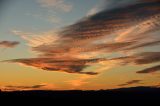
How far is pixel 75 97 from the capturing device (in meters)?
51.7

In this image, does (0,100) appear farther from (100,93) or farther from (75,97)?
(100,93)

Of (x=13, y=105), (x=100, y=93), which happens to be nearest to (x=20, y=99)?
(x=13, y=105)

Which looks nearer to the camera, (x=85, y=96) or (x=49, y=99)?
(x=49, y=99)

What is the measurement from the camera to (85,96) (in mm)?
52719

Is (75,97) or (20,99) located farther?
(75,97)

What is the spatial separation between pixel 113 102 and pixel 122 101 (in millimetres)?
8158

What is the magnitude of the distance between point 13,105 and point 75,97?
52.4ft

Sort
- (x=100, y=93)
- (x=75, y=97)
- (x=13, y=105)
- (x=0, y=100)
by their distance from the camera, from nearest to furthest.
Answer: (x=13, y=105) < (x=0, y=100) < (x=75, y=97) < (x=100, y=93)

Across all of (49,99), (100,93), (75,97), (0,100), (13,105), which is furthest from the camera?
(100,93)

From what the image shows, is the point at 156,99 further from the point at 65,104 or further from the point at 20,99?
the point at 20,99

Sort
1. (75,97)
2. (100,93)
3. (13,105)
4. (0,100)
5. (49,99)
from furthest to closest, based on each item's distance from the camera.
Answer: (100,93) → (75,97) → (49,99) → (0,100) → (13,105)

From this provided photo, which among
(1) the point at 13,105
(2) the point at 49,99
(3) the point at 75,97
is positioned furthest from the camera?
(3) the point at 75,97

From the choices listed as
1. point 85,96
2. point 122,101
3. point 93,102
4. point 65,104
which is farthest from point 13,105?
point 122,101

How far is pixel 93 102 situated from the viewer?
47750 mm
